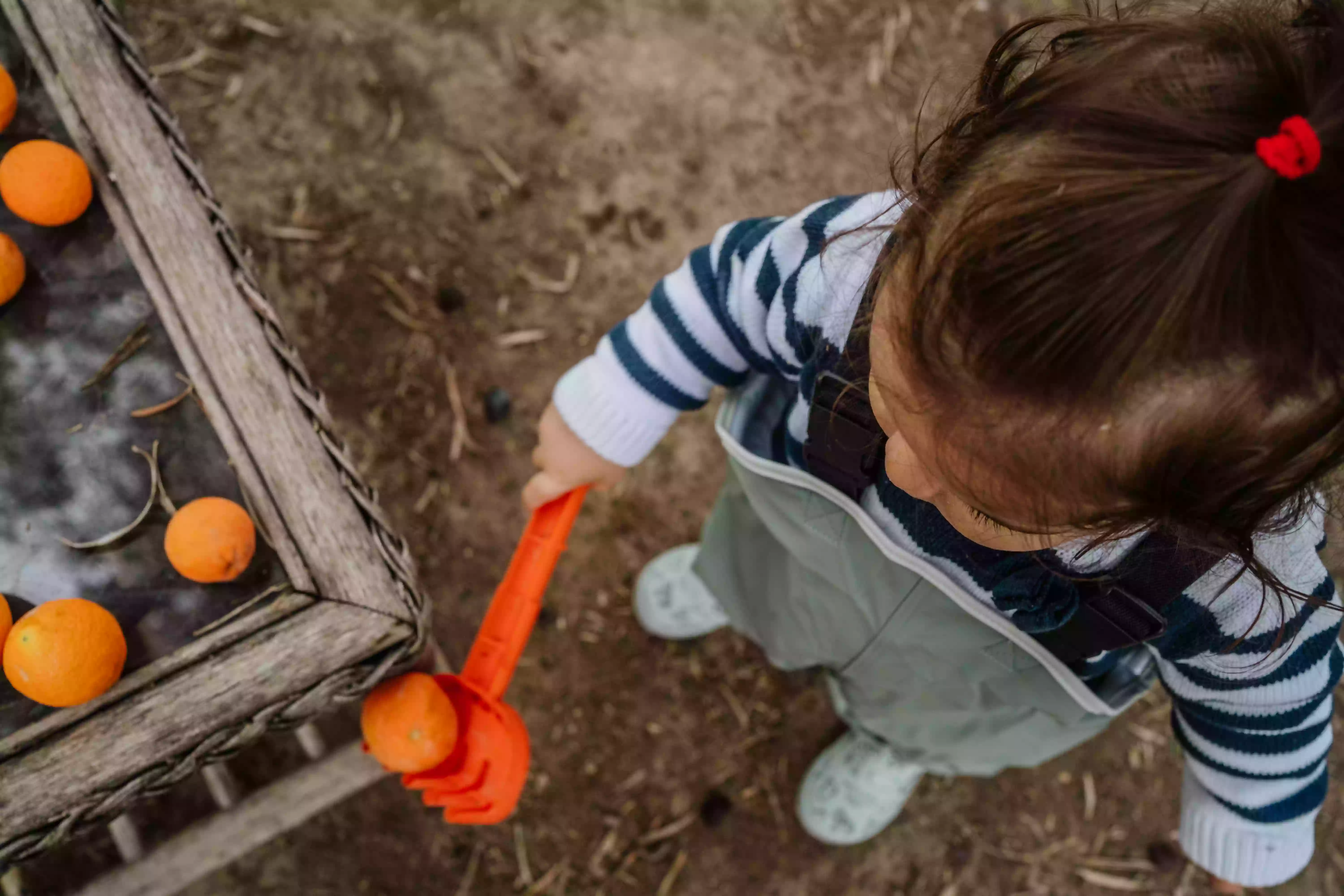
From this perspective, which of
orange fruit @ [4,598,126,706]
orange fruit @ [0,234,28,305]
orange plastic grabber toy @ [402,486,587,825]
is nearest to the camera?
orange fruit @ [4,598,126,706]

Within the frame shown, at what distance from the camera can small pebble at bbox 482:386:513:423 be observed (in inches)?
59.2

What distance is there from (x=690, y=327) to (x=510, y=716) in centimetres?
46

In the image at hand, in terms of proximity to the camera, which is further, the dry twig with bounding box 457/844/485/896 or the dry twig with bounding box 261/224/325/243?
the dry twig with bounding box 261/224/325/243

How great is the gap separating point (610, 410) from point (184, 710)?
18.9 inches

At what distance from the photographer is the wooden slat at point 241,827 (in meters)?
1.09

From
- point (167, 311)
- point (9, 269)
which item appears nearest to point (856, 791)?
point (167, 311)

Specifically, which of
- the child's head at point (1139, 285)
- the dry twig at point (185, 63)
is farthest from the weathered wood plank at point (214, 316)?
the dry twig at point (185, 63)

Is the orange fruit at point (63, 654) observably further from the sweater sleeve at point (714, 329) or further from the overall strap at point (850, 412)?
the overall strap at point (850, 412)

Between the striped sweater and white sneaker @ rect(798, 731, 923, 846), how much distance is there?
19.9 inches

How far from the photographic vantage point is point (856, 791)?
140 centimetres

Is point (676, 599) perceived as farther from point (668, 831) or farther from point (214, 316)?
point (214, 316)

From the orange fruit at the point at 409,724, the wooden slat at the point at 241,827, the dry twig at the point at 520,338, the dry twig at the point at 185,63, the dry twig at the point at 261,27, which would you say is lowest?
the wooden slat at the point at 241,827

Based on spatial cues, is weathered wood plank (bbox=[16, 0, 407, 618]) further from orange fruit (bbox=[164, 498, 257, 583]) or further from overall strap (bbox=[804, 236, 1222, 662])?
overall strap (bbox=[804, 236, 1222, 662])

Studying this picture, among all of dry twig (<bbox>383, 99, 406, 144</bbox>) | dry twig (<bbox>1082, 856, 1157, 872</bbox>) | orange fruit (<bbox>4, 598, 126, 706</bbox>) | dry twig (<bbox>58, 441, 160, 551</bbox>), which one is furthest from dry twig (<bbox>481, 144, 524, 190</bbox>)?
dry twig (<bbox>1082, 856, 1157, 872</bbox>)
